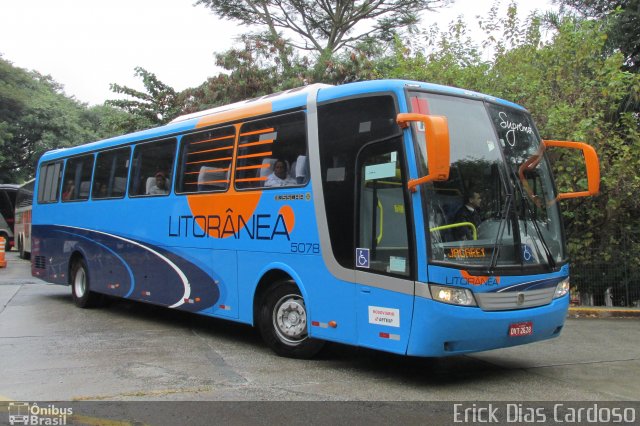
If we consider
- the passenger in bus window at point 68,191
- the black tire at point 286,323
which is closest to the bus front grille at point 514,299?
the black tire at point 286,323

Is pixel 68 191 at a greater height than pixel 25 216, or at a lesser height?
greater

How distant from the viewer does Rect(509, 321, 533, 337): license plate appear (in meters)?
6.09

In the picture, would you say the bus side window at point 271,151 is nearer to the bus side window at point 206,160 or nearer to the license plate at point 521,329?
the bus side window at point 206,160

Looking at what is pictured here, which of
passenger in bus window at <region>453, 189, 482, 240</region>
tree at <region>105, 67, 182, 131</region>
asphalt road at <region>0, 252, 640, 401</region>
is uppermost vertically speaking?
tree at <region>105, 67, 182, 131</region>

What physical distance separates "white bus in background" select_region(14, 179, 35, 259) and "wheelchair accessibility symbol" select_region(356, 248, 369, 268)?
69.0 ft

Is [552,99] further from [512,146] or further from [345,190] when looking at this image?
[345,190]

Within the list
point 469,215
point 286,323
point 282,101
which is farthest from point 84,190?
point 469,215

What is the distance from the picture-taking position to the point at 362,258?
6410 mm

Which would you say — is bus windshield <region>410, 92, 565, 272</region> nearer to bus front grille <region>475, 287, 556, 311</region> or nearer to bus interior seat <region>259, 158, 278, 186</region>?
bus front grille <region>475, 287, 556, 311</region>

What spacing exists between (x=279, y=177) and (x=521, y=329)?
325 cm

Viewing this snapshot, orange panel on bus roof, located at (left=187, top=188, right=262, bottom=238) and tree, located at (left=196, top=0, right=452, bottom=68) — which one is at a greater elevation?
tree, located at (left=196, top=0, right=452, bottom=68)

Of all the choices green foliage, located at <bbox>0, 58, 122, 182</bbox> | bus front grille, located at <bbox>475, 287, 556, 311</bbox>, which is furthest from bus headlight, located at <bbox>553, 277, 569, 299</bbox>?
green foliage, located at <bbox>0, 58, 122, 182</bbox>

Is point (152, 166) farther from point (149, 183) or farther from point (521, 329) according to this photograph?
point (521, 329)

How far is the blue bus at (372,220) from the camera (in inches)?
231
